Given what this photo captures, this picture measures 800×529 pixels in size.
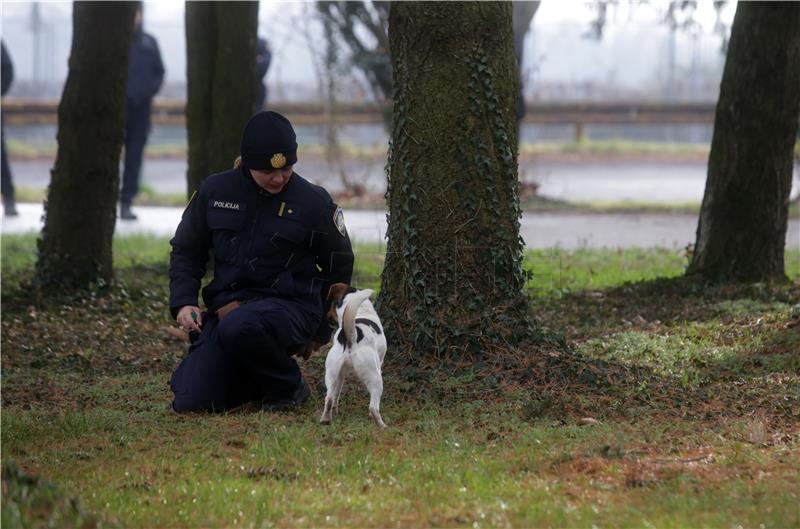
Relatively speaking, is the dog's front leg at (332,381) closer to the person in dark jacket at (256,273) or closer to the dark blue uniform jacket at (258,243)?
the person in dark jacket at (256,273)

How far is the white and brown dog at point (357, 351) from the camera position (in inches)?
241

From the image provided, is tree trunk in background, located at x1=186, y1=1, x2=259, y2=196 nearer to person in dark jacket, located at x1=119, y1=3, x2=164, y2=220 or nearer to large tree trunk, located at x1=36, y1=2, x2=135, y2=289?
large tree trunk, located at x1=36, y1=2, x2=135, y2=289

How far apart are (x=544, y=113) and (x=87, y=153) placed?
20.2m

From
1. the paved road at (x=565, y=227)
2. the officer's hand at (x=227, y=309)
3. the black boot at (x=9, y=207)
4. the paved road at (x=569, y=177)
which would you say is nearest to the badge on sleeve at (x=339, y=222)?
the officer's hand at (x=227, y=309)

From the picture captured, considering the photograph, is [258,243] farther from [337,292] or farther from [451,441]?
[451,441]

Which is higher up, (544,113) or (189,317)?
(544,113)

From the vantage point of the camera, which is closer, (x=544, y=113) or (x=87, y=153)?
(x=87, y=153)

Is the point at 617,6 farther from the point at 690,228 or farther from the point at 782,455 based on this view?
the point at 782,455

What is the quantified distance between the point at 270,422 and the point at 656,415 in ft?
6.51

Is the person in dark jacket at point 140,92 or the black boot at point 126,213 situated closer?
the person in dark jacket at point 140,92

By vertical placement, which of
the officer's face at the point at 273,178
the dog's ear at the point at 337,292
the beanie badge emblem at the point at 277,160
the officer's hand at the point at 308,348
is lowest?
the officer's hand at the point at 308,348

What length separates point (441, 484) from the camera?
5.16m

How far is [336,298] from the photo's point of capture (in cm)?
644

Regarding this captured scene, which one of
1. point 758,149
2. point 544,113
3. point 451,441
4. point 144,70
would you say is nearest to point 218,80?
point 758,149
